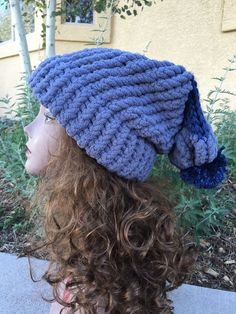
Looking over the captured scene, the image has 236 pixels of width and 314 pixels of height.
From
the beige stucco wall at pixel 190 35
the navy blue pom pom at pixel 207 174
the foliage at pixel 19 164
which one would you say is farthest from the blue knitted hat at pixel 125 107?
the beige stucco wall at pixel 190 35

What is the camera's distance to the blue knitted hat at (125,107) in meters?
1.40

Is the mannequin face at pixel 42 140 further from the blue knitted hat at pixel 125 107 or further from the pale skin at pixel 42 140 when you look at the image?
the blue knitted hat at pixel 125 107

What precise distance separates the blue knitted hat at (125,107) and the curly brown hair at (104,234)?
0.09 meters

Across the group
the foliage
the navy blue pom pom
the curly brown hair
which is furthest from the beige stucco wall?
the curly brown hair

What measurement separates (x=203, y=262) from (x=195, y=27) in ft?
12.3

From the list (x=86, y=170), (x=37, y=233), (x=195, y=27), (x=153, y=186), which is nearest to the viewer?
(x=86, y=170)

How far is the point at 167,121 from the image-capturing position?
5.02 feet

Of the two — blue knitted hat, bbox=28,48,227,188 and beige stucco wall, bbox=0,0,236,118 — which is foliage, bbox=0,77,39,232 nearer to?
blue knitted hat, bbox=28,48,227,188

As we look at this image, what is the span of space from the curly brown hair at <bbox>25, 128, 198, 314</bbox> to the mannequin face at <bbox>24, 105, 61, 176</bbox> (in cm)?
3

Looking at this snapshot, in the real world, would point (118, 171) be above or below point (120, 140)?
below

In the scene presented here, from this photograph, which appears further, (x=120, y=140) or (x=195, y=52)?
(x=195, y=52)

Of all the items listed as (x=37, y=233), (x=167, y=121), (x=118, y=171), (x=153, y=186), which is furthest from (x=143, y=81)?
(x=37, y=233)

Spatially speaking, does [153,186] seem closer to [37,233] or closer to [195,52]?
[37,233]

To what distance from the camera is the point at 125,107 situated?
4.61 ft
